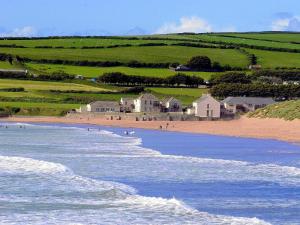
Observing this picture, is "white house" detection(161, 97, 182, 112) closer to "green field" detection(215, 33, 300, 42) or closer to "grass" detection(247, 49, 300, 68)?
"grass" detection(247, 49, 300, 68)

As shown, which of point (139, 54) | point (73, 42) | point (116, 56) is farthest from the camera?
point (73, 42)

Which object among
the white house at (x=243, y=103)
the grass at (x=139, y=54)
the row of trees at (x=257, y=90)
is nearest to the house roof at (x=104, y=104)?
the white house at (x=243, y=103)

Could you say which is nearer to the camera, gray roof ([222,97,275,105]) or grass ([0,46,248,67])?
gray roof ([222,97,275,105])

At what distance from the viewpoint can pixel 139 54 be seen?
146 meters

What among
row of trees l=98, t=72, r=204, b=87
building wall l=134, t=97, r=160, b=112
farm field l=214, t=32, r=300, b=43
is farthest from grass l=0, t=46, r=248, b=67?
building wall l=134, t=97, r=160, b=112

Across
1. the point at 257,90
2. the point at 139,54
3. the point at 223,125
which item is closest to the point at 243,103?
the point at 257,90

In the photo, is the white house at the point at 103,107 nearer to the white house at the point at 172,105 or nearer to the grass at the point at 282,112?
the white house at the point at 172,105

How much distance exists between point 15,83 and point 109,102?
19.0 m

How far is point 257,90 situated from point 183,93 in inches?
398

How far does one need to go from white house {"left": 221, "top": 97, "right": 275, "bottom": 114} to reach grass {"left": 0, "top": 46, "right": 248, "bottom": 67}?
33.9 meters

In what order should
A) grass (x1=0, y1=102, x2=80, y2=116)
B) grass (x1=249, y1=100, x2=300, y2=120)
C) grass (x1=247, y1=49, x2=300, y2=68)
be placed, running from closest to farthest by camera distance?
1. grass (x1=249, y1=100, x2=300, y2=120)
2. grass (x1=0, y1=102, x2=80, y2=116)
3. grass (x1=247, y1=49, x2=300, y2=68)

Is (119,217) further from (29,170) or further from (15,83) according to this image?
(15,83)

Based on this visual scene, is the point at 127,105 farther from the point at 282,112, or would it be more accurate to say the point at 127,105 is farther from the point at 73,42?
the point at 73,42

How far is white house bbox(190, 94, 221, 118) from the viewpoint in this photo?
99312 mm
